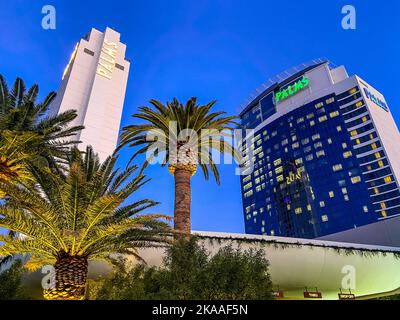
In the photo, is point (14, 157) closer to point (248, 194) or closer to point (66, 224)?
point (66, 224)

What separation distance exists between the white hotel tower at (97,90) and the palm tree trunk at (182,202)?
125 ft

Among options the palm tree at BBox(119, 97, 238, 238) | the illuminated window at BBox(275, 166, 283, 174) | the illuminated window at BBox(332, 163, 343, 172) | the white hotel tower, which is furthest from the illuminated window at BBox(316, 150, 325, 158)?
the palm tree at BBox(119, 97, 238, 238)

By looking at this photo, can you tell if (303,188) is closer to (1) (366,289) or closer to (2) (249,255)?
(1) (366,289)

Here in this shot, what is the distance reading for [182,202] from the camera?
1412 cm

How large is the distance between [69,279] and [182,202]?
18.8 feet

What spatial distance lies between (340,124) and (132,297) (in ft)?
323

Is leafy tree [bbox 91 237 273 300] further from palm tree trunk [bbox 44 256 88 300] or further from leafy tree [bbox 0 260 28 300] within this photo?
leafy tree [bbox 0 260 28 300]

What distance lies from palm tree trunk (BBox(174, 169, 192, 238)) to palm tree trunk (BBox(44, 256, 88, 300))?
13.7 ft

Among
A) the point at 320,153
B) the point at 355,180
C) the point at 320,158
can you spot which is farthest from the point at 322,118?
the point at 355,180

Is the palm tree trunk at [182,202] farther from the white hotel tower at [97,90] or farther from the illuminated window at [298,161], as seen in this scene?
the illuminated window at [298,161]

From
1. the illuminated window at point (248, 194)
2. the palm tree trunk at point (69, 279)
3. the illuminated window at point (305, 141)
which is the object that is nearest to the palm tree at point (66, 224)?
the palm tree trunk at point (69, 279)

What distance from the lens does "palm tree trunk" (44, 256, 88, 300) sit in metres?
10.4
